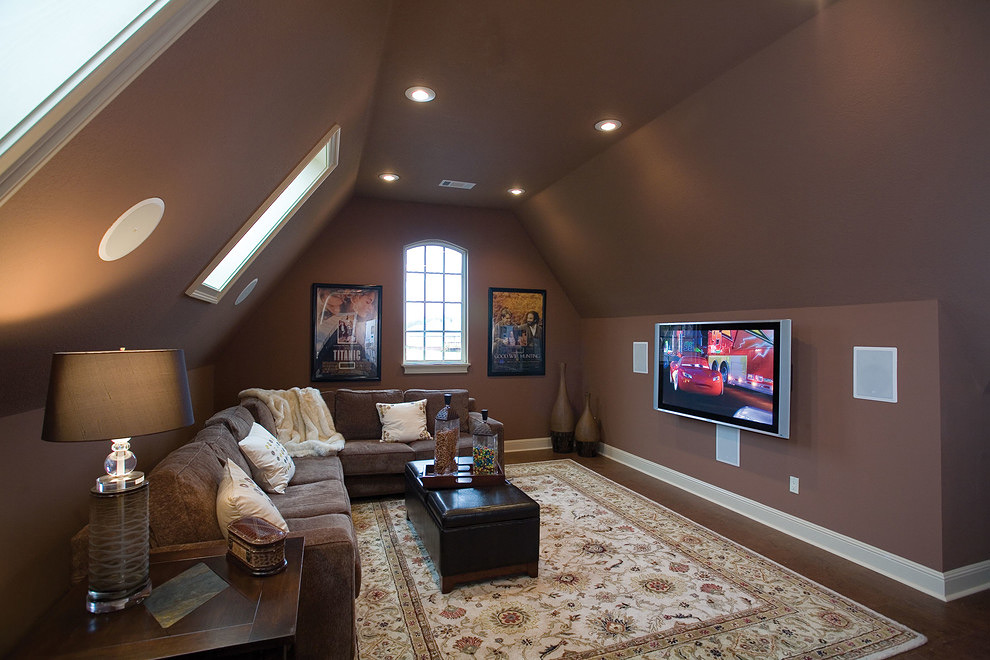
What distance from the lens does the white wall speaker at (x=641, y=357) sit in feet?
17.7

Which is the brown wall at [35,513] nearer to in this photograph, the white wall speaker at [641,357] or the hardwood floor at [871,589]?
the hardwood floor at [871,589]

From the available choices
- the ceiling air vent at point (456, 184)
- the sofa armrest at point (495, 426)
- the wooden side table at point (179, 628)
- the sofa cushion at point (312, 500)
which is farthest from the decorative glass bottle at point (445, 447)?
the ceiling air vent at point (456, 184)

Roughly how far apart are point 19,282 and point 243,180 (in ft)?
3.64

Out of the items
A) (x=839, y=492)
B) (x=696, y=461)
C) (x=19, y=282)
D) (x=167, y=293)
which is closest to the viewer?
(x=19, y=282)

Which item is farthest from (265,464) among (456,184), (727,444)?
(727,444)

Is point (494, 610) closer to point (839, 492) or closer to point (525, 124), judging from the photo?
point (839, 492)

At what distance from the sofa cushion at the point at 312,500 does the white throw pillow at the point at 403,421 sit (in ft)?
4.35

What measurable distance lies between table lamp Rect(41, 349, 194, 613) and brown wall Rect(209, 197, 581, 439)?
12.5 feet

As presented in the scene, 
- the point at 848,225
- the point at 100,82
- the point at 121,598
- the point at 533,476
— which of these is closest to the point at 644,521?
the point at 533,476

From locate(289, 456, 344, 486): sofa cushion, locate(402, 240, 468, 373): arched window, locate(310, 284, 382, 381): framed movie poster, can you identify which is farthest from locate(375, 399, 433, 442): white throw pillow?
locate(402, 240, 468, 373): arched window

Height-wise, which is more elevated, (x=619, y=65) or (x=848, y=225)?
(x=619, y=65)

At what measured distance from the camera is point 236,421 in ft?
11.5

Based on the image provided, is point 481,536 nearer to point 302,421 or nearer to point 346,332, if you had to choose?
point 302,421

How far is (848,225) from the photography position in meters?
3.02
